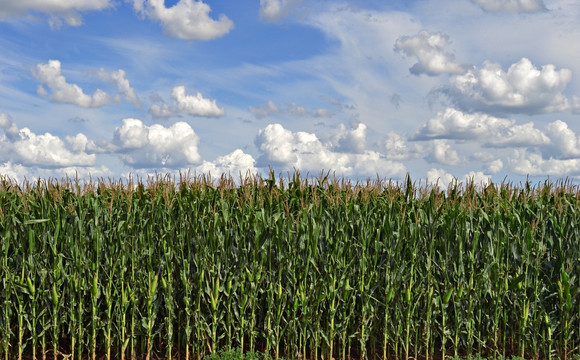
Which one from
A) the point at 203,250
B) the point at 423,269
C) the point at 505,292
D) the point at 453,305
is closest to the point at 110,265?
the point at 203,250

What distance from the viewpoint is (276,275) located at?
8547mm

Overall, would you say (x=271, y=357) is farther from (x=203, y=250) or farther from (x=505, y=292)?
(x=505, y=292)

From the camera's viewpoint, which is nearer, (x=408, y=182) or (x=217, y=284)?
(x=217, y=284)

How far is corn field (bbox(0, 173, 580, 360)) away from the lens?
8516 mm

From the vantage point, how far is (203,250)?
8.47 m

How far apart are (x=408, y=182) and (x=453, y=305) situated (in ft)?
7.15

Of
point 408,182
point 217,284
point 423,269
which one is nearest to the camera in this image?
point 217,284

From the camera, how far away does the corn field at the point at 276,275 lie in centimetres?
852

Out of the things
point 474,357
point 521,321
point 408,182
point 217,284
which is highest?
point 408,182

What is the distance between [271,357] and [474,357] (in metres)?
3.32

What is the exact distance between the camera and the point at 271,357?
8469 mm

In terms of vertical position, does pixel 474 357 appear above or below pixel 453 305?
below

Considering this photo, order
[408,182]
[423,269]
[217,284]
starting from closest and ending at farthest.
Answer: [217,284] < [423,269] < [408,182]

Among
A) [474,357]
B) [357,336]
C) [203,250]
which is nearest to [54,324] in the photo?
[203,250]
